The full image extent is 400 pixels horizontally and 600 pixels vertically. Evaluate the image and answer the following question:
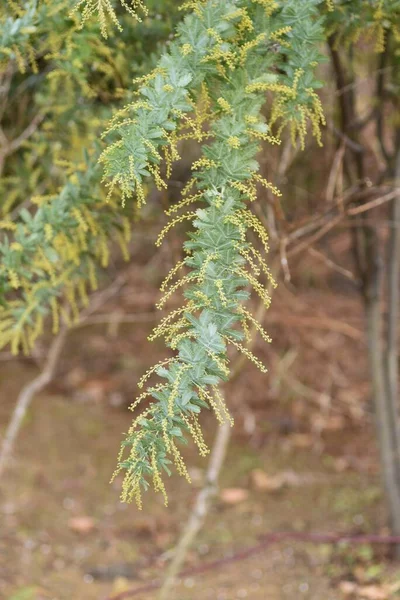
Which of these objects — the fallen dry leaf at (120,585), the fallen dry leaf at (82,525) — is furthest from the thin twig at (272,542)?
the fallen dry leaf at (82,525)

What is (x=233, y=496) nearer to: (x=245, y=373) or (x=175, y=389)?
(x=245, y=373)

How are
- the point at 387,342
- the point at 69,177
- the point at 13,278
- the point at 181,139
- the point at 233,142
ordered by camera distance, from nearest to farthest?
the point at 233,142
the point at 181,139
the point at 13,278
the point at 69,177
the point at 387,342

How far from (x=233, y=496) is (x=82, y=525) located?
75 centimetres

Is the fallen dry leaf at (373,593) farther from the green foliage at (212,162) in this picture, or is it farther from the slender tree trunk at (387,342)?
the green foliage at (212,162)

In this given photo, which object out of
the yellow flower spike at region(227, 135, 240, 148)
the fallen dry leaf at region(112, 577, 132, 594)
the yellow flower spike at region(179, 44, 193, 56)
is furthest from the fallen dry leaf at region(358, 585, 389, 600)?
the yellow flower spike at region(179, 44, 193, 56)

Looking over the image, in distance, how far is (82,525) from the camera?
3.33 metres

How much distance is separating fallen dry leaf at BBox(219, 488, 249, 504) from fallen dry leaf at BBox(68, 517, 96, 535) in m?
0.65

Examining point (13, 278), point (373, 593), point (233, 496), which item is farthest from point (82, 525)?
point (13, 278)

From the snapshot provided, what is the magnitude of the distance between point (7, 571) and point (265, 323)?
2129 mm

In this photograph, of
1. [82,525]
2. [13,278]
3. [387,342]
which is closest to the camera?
[13,278]

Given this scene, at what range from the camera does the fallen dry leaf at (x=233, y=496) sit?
Answer: 358 cm

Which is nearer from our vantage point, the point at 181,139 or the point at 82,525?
the point at 181,139

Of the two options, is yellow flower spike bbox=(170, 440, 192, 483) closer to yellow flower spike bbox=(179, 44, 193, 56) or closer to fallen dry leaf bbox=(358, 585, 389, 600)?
yellow flower spike bbox=(179, 44, 193, 56)

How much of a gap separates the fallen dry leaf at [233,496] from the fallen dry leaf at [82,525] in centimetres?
65
